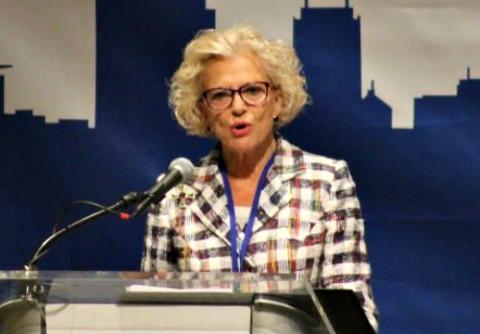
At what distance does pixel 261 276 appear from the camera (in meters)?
1.36

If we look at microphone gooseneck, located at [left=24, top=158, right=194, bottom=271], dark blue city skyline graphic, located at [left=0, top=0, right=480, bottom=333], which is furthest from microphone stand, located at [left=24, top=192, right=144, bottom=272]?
dark blue city skyline graphic, located at [left=0, top=0, right=480, bottom=333]

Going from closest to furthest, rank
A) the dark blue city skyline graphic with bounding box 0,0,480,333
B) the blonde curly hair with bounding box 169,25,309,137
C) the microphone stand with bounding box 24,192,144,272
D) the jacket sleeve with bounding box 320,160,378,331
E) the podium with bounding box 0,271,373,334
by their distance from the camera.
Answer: the podium with bounding box 0,271,373,334, the microphone stand with bounding box 24,192,144,272, the jacket sleeve with bounding box 320,160,378,331, the blonde curly hair with bounding box 169,25,309,137, the dark blue city skyline graphic with bounding box 0,0,480,333

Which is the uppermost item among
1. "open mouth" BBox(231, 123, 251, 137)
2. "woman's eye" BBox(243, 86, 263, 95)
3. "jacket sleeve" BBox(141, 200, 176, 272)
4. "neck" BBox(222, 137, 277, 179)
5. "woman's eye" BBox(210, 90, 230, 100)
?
"woman's eye" BBox(243, 86, 263, 95)

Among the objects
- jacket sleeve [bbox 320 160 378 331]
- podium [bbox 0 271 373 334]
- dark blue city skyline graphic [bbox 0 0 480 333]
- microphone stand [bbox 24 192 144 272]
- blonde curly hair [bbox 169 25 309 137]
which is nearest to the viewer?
podium [bbox 0 271 373 334]

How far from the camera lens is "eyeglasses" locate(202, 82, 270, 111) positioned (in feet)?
6.88

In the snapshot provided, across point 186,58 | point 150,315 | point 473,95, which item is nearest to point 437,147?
point 473,95

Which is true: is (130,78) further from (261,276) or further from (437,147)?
(261,276)

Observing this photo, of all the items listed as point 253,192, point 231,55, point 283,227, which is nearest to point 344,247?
point 283,227

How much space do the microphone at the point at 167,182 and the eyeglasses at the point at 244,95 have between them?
722 mm

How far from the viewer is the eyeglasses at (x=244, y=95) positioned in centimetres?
210

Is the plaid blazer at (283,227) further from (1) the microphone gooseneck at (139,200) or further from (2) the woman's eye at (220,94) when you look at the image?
(1) the microphone gooseneck at (139,200)

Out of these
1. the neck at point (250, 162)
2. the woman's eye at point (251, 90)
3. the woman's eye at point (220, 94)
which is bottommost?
the neck at point (250, 162)

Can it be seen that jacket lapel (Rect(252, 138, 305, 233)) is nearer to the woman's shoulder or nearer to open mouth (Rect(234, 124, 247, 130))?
the woman's shoulder

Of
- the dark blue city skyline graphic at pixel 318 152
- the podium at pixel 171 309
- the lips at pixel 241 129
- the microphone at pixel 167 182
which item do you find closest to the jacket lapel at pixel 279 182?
the lips at pixel 241 129
